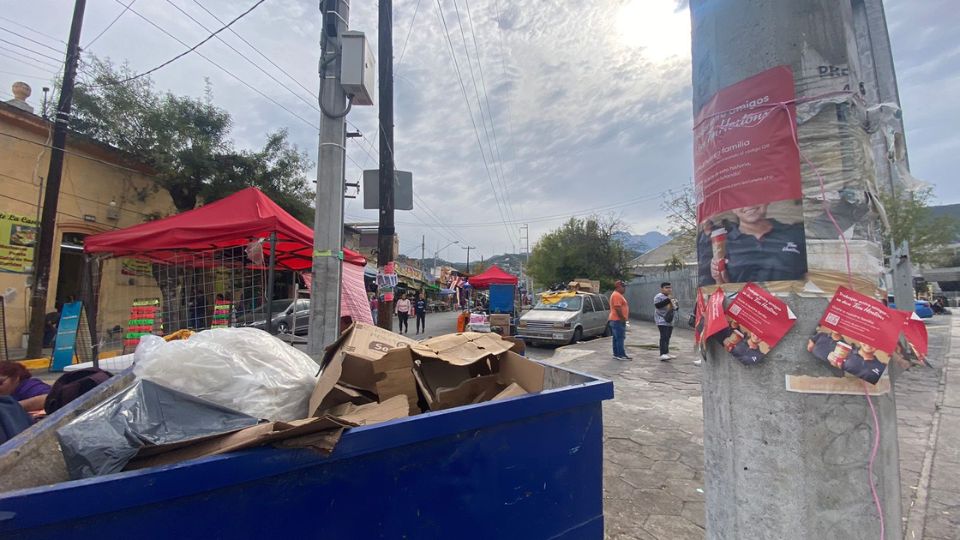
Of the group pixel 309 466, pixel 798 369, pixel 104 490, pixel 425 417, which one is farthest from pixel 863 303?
pixel 104 490

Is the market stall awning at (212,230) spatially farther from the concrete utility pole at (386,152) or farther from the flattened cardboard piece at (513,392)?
the flattened cardboard piece at (513,392)

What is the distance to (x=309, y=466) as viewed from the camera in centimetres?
113

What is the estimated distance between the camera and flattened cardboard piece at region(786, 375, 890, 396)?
1.15 metres

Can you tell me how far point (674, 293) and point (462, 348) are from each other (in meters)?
17.8

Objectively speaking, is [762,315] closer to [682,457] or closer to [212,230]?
[682,457]

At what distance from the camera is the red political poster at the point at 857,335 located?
111 cm

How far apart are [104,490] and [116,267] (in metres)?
14.6

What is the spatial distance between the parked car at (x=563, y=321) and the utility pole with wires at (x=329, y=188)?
25.8 ft

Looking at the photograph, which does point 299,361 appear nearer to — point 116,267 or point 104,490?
point 104,490

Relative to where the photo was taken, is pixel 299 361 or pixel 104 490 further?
pixel 299 361

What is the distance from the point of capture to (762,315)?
4.13 feet

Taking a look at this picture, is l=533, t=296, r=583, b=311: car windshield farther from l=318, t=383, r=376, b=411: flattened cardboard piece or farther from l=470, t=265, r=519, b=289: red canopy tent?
l=318, t=383, r=376, b=411: flattened cardboard piece

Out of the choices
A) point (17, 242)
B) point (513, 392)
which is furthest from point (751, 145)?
point (17, 242)

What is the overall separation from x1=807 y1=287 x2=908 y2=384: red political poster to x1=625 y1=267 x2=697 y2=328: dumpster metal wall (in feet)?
36.4
